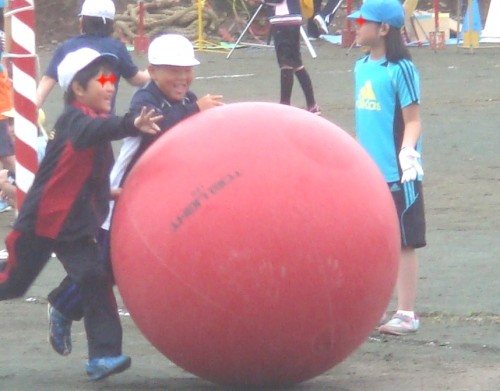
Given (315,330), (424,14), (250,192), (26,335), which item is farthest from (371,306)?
(424,14)

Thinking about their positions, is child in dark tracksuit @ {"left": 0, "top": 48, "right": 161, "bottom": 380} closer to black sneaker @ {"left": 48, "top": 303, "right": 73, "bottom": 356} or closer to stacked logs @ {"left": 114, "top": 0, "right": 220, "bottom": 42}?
black sneaker @ {"left": 48, "top": 303, "right": 73, "bottom": 356}

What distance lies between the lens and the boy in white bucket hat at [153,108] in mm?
5703

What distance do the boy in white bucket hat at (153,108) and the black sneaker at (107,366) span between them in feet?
1.16

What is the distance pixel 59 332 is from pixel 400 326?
5.64ft

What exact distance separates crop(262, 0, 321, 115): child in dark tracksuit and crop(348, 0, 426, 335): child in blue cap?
7175 mm

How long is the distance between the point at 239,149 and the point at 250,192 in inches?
8.5

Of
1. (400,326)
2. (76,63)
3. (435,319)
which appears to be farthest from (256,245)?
(435,319)

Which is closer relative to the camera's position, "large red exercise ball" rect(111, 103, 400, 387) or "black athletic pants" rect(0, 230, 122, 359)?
"large red exercise ball" rect(111, 103, 400, 387)

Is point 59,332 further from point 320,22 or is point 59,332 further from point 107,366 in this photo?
point 320,22

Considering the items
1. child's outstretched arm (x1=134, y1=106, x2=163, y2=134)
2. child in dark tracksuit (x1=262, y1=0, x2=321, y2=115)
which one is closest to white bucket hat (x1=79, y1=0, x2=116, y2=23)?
child's outstretched arm (x1=134, y1=106, x2=163, y2=134)

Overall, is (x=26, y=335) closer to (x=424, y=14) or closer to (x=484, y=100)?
(x=484, y=100)

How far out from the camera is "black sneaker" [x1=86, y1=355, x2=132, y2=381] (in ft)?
18.3

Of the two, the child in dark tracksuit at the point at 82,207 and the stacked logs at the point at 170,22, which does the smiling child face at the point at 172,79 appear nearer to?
the child in dark tracksuit at the point at 82,207

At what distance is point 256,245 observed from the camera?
4.74m
